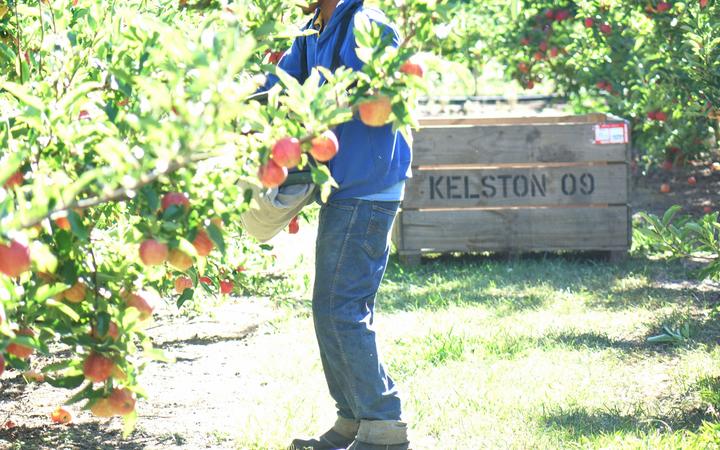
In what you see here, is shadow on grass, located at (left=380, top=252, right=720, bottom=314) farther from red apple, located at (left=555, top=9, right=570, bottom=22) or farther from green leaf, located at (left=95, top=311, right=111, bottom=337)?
green leaf, located at (left=95, top=311, right=111, bottom=337)

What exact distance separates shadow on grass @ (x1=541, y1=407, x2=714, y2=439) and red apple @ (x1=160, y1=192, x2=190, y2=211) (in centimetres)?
178

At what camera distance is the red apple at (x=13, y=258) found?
5.29 feet

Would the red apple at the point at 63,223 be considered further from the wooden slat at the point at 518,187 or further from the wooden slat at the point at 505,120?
the wooden slat at the point at 505,120

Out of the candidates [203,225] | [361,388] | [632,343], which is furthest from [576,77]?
[203,225]

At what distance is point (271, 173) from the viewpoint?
6.38 feet

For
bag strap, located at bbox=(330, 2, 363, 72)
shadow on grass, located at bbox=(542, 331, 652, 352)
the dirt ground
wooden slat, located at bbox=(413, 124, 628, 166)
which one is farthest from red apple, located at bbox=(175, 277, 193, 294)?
wooden slat, located at bbox=(413, 124, 628, 166)

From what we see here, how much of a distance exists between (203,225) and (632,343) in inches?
110

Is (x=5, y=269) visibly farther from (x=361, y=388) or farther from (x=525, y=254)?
(x=525, y=254)

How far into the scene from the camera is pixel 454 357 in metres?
4.21

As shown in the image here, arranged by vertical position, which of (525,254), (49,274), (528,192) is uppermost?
(49,274)

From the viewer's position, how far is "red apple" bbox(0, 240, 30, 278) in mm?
1613

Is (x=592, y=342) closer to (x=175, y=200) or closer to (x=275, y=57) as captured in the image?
(x=275, y=57)

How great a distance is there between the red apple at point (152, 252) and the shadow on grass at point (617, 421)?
1.79 metres

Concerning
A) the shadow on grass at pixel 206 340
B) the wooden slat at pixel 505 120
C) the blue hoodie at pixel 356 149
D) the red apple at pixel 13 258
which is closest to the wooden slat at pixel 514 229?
the wooden slat at pixel 505 120
